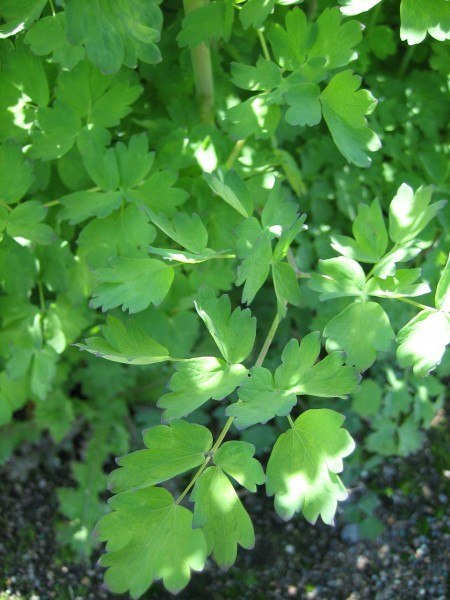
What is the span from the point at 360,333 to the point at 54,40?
0.64m

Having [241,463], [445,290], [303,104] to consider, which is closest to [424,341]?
[445,290]

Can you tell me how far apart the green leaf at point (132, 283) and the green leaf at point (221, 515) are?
28cm

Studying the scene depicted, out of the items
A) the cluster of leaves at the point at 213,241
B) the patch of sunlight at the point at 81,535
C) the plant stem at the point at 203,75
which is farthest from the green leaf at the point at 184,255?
the patch of sunlight at the point at 81,535

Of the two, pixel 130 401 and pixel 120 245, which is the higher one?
pixel 120 245

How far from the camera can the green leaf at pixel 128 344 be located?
1051 millimetres

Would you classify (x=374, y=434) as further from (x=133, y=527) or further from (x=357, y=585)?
(x=133, y=527)

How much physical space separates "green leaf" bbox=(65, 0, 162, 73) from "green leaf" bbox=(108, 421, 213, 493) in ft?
1.71

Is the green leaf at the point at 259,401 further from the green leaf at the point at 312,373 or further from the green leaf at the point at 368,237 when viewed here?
the green leaf at the point at 368,237

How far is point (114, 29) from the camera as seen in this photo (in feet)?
3.38

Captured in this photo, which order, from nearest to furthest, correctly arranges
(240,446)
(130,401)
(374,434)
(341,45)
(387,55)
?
(240,446), (341,45), (387,55), (374,434), (130,401)

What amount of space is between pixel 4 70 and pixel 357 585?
135 centimetres

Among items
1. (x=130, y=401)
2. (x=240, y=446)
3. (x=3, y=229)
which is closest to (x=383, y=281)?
(x=240, y=446)

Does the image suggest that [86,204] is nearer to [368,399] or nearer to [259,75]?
[259,75]

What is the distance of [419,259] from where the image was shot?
171cm
